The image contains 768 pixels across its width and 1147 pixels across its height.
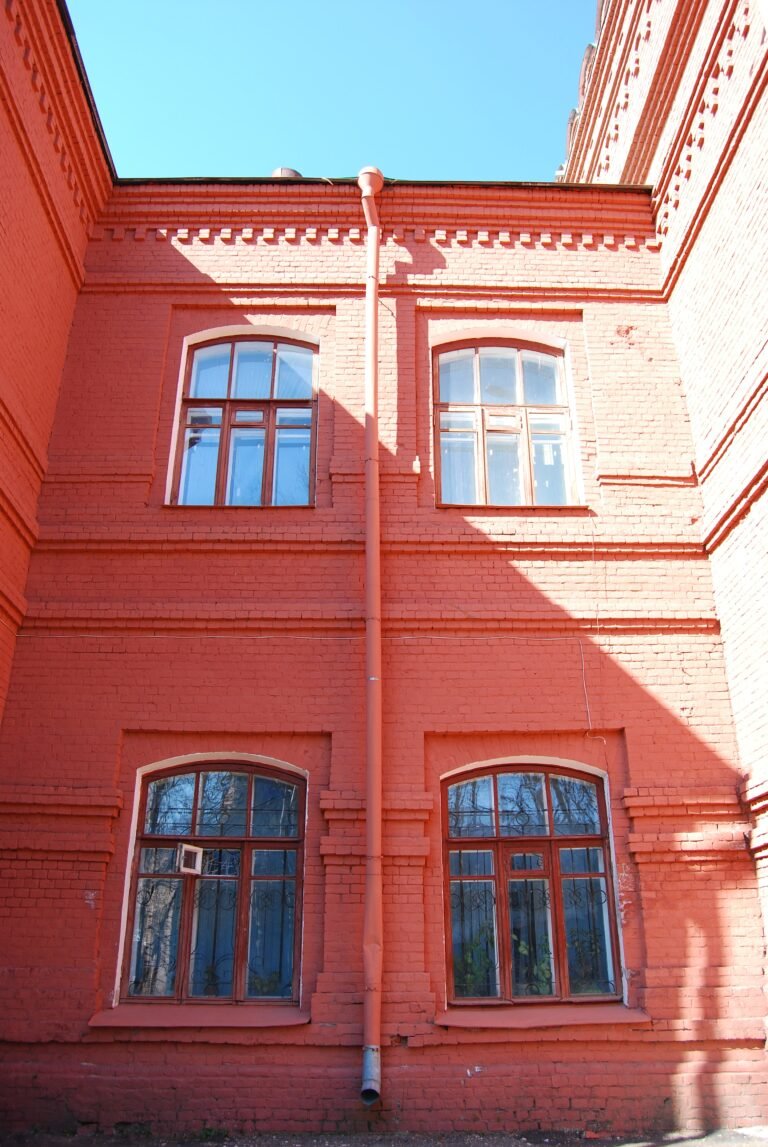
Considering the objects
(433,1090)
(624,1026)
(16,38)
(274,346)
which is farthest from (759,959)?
(16,38)

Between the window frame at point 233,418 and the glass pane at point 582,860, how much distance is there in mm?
2927

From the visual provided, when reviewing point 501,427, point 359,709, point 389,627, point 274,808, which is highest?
point 501,427

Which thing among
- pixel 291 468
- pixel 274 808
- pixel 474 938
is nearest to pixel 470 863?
pixel 474 938

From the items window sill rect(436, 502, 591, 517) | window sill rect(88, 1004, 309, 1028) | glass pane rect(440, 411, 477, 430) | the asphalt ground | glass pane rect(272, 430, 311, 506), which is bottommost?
the asphalt ground

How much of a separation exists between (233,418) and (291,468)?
25.1 inches

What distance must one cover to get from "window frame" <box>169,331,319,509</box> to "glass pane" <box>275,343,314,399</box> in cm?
4

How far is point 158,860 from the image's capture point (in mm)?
6199

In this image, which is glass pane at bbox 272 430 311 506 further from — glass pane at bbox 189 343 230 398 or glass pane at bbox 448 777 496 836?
glass pane at bbox 448 777 496 836

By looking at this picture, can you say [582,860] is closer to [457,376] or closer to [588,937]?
[588,937]

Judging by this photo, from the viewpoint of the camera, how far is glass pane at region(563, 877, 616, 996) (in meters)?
5.98

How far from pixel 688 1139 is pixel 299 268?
6474 millimetres

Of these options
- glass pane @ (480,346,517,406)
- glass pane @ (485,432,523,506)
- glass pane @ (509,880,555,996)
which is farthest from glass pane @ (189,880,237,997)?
glass pane @ (480,346,517,406)

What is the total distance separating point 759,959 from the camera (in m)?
5.82

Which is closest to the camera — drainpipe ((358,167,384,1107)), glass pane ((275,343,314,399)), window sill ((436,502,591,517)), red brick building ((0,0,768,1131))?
drainpipe ((358,167,384,1107))
